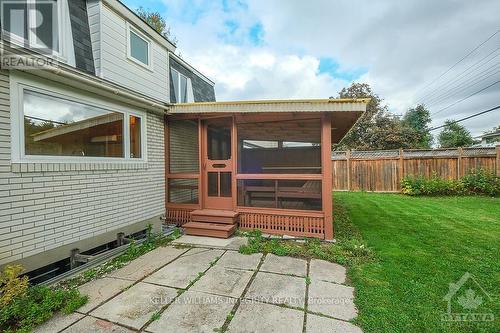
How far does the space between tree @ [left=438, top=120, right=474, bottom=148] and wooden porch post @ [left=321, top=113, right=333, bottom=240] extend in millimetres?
34151

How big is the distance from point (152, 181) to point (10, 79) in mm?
2985

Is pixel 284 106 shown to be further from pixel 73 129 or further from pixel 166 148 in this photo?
pixel 73 129

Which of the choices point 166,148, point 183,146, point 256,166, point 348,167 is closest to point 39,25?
point 166,148

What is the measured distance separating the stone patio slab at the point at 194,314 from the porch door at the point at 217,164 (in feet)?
9.62

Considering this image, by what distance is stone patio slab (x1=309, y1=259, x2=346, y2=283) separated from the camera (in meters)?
3.13

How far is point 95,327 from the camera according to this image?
2152 millimetres

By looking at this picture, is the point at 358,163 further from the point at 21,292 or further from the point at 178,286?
the point at 21,292

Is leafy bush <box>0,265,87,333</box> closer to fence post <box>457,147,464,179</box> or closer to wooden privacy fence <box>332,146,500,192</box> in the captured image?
wooden privacy fence <box>332,146,500,192</box>

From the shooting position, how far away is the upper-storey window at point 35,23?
10.0 feet

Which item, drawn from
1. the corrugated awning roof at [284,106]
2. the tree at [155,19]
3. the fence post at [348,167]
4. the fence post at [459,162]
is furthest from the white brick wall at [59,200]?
the tree at [155,19]

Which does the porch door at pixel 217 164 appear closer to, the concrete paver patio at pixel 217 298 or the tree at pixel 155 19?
the concrete paver patio at pixel 217 298

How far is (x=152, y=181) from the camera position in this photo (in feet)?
17.5

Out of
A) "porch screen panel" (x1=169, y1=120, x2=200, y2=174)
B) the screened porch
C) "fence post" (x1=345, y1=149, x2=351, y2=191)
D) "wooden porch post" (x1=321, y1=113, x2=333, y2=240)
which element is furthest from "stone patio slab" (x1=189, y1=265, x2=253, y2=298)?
"fence post" (x1=345, y1=149, x2=351, y2=191)

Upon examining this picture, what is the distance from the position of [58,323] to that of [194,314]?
131 centimetres
